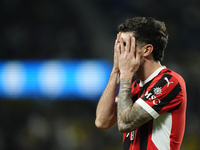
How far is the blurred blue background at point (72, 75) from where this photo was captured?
3.99m

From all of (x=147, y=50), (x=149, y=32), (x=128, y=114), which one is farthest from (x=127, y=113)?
(x=149, y=32)

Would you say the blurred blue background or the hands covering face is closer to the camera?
the hands covering face

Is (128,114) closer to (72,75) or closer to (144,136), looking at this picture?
(144,136)

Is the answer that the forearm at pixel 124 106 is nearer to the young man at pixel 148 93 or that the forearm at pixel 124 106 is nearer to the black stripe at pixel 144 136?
the young man at pixel 148 93

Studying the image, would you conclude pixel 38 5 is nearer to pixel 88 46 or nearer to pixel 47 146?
pixel 88 46

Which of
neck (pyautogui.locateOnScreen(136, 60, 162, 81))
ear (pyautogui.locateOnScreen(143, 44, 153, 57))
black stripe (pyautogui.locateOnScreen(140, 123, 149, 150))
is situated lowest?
black stripe (pyautogui.locateOnScreen(140, 123, 149, 150))

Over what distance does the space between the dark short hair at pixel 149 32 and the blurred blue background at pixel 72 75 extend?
2256 mm

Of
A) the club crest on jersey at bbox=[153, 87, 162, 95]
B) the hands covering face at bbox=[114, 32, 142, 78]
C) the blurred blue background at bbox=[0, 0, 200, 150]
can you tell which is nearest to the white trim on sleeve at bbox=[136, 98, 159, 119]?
the club crest on jersey at bbox=[153, 87, 162, 95]

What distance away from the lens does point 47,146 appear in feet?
13.1

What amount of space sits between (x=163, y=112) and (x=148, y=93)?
0.16 meters

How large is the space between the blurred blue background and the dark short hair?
2.26 metres

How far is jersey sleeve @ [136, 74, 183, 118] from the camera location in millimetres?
1478

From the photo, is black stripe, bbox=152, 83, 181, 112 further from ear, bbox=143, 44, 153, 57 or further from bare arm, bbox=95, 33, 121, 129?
bare arm, bbox=95, 33, 121, 129

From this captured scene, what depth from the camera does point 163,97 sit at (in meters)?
1.49
